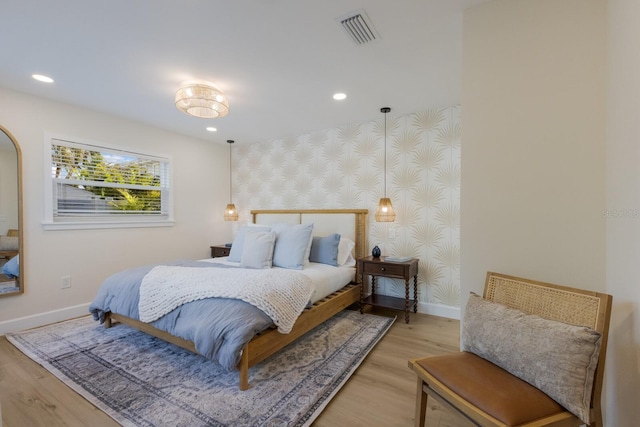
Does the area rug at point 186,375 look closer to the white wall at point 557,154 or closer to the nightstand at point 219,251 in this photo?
the white wall at point 557,154

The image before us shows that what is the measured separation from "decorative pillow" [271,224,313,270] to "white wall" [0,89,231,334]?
1827 millimetres

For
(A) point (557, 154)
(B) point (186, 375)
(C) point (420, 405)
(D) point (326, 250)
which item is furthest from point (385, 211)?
(B) point (186, 375)

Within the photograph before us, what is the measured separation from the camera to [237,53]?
6.82 ft

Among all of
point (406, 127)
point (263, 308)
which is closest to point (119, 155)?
point (263, 308)

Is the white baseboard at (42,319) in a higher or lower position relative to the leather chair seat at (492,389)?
lower

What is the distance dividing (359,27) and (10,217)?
3.63 meters

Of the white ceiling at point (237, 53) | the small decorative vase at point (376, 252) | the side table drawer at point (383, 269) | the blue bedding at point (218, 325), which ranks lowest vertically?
the blue bedding at point (218, 325)

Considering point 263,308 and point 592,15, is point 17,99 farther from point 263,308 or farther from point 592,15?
point 592,15

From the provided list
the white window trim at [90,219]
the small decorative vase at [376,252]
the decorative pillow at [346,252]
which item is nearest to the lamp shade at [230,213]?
the white window trim at [90,219]

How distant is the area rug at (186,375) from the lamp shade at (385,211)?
4.02ft

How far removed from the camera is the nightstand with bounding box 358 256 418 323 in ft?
9.54

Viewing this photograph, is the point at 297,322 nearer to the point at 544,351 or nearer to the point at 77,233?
the point at 544,351

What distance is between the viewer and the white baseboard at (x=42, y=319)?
2.64 metres

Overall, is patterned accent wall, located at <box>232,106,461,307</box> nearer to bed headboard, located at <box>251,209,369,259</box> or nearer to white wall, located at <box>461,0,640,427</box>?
bed headboard, located at <box>251,209,369,259</box>
